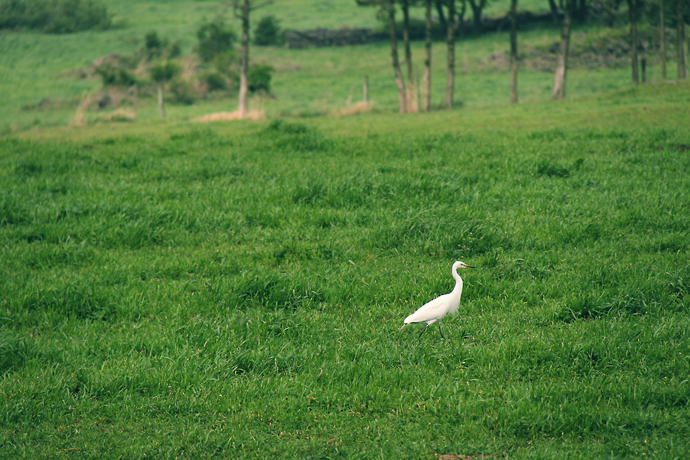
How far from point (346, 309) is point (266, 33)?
6554cm

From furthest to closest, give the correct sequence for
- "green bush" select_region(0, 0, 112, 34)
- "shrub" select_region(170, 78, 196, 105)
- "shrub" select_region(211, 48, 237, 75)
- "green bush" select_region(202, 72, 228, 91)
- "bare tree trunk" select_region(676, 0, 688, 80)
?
"green bush" select_region(0, 0, 112, 34)
"shrub" select_region(211, 48, 237, 75)
"green bush" select_region(202, 72, 228, 91)
"shrub" select_region(170, 78, 196, 105)
"bare tree trunk" select_region(676, 0, 688, 80)

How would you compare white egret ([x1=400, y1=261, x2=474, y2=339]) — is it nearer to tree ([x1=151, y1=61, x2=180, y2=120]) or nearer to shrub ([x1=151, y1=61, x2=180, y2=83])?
tree ([x1=151, y1=61, x2=180, y2=120])

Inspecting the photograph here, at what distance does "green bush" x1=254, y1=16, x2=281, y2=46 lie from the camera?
220ft

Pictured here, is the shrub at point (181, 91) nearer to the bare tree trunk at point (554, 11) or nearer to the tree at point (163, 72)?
the tree at point (163, 72)

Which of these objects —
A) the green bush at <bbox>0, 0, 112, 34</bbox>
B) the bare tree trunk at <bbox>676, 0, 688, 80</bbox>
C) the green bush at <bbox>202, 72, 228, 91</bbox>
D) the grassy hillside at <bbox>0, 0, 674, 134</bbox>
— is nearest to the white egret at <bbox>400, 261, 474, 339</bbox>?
the grassy hillside at <bbox>0, 0, 674, 134</bbox>

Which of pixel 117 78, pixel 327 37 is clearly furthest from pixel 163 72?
pixel 327 37

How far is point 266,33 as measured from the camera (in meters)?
67.2

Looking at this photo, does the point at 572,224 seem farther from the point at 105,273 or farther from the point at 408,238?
the point at 105,273

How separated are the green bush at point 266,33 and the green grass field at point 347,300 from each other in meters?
55.0

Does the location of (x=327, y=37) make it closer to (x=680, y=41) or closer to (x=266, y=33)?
(x=266, y=33)

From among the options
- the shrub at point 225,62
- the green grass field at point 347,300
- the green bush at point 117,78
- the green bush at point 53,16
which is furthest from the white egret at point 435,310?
the green bush at point 53,16

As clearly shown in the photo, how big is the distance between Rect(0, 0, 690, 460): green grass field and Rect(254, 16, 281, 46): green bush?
2167 inches

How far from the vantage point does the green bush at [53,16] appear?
7225cm

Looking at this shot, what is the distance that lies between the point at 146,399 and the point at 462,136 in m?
13.6
